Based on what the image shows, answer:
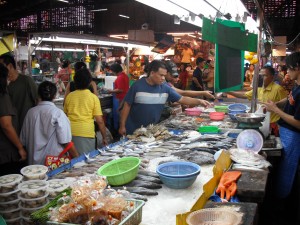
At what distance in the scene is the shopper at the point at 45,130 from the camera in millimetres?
3914

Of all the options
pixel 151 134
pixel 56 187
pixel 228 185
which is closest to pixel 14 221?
pixel 56 187

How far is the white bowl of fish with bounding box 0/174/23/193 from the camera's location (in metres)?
2.21

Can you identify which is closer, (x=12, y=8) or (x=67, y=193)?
(x=67, y=193)

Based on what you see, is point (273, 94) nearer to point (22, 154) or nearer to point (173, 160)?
point (173, 160)

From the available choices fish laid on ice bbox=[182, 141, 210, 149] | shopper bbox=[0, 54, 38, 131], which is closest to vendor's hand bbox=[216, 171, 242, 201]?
fish laid on ice bbox=[182, 141, 210, 149]

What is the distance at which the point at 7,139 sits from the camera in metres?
3.96

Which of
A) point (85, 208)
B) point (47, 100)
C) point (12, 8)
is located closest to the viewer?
point (85, 208)

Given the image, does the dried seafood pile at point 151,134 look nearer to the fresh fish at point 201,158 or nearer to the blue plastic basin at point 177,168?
the fresh fish at point 201,158

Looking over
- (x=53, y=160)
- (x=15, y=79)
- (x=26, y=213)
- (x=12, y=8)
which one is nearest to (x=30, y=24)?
(x=12, y=8)

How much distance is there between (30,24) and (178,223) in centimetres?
2205

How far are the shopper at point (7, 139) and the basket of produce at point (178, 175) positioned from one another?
2094 millimetres

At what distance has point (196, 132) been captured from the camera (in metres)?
5.14

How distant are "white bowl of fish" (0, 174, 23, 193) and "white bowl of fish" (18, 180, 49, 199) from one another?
0.15ft

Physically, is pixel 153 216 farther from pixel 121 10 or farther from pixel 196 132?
pixel 121 10
